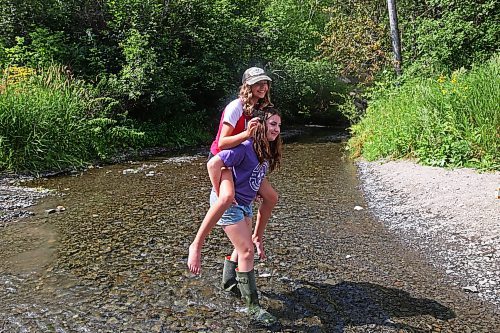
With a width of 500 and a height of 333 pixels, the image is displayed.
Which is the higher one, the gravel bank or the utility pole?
the utility pole

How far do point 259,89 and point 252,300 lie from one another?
1.64 m

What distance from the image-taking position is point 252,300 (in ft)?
12.2

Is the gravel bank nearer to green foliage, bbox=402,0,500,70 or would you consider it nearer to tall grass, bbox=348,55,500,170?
tall grass, bbox=348,55,500,170

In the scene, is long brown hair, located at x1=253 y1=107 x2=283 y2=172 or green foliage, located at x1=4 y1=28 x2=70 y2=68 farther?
green foliage, located at x1=4 y1=28 x2=70 y2=68

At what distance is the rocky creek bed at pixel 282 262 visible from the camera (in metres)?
3.79

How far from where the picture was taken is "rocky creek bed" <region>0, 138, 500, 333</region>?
3.79 meters

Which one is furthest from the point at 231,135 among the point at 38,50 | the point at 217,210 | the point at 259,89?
the point at 38,50

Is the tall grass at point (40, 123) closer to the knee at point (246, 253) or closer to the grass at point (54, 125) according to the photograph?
the grass at point (54, 125)

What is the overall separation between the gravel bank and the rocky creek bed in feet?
0.06

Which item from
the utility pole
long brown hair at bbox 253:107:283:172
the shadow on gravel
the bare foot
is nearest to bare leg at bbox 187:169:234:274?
the bare foot

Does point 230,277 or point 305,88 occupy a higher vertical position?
point 305,88

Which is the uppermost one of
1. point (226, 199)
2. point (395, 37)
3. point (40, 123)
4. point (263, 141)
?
point (395, 37)

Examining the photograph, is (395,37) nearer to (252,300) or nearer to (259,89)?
(259,89)

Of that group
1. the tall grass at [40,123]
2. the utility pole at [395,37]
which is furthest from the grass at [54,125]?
the utility pole at [395,37]
